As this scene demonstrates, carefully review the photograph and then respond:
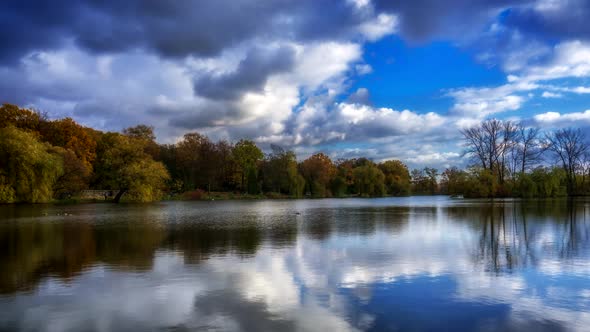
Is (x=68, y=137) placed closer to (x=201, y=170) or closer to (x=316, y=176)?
(x=201, y=170)

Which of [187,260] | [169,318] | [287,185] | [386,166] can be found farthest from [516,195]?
[169,318]

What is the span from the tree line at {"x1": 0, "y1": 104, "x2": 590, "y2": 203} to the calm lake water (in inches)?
1294

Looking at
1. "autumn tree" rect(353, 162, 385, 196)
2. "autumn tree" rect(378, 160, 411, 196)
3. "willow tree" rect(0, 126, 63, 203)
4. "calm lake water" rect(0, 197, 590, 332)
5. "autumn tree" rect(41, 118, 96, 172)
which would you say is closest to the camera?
"calm lake water" rect(0, 197, 590, 332)

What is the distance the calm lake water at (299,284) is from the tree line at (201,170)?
32880mm

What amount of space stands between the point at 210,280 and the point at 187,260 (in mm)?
2699

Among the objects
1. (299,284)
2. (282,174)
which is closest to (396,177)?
(282,174)

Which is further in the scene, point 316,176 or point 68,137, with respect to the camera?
point 316,176

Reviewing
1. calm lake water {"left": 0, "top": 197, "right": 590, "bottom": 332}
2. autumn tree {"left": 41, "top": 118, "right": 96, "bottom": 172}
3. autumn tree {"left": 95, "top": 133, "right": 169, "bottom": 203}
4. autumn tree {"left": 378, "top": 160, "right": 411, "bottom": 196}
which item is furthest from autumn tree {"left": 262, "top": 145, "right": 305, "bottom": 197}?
calm lake water {"left": 0, "top": 197, "right": 590, "bottom": 332}

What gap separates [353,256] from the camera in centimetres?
1216

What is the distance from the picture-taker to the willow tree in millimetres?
43250

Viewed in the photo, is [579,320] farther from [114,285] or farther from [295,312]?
[114,285]

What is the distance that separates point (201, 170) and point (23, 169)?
1663 inches

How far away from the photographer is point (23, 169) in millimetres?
43688

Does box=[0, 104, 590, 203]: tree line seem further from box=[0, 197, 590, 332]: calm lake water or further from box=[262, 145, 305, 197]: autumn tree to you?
box=[0, 197, 590, 332]: calm lake water
